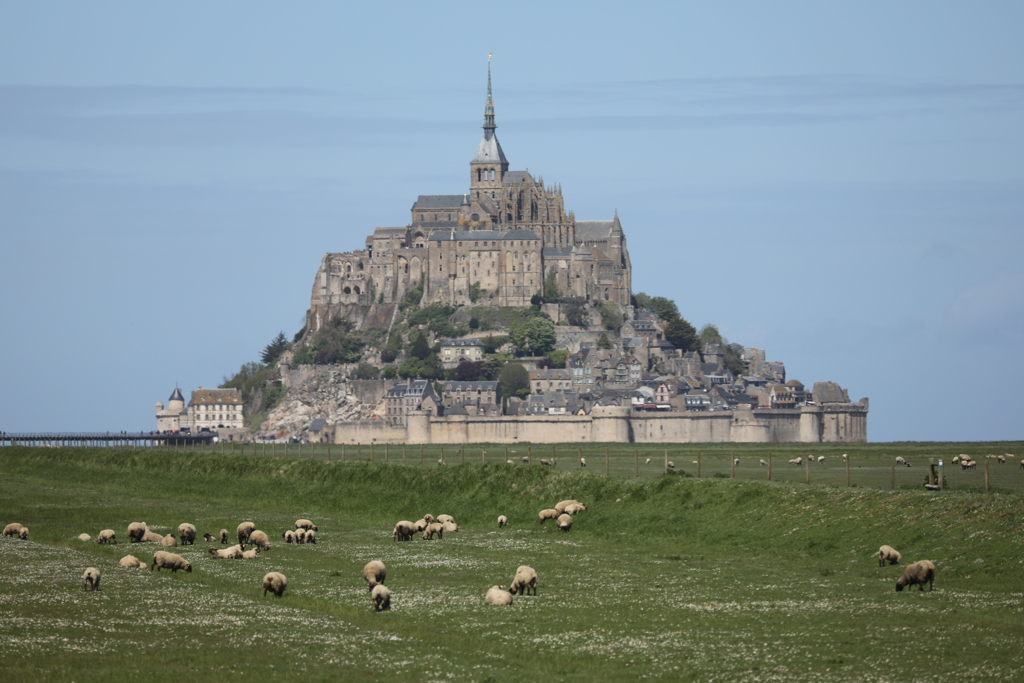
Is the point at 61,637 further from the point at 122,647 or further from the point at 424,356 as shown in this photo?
the point at 424,356

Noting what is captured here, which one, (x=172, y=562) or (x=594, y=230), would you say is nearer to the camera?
(x=172, y=562)

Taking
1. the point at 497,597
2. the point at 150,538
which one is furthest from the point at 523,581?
the point at 150,538

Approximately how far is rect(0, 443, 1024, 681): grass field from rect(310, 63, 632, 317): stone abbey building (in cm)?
11721

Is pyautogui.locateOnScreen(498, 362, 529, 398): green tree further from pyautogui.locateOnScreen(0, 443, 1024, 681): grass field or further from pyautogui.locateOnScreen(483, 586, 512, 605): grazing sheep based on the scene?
pyautogui.locateOnScreen(483, 586, 512, 605): grazing sheep

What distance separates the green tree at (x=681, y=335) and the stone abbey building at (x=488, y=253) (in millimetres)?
6995

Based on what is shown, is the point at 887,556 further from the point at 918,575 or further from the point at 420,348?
the point at 420,348

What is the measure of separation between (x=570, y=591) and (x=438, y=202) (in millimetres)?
152704

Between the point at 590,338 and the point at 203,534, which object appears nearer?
the point at 203,534

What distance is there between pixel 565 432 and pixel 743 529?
100741mm

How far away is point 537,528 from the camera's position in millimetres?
41562

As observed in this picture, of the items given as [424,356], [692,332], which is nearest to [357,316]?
[424,356]

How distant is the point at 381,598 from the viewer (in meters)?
26.2

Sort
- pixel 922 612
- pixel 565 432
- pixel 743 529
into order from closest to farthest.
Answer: pixel 922 612
pixel 743 529
pixel 565 432

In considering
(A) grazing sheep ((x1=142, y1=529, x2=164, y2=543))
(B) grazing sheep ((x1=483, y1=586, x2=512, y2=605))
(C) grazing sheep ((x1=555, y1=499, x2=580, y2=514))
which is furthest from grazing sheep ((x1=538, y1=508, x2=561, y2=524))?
(B) grazing sheep ((x1=483, y1=586, x2=512, y2=605))
